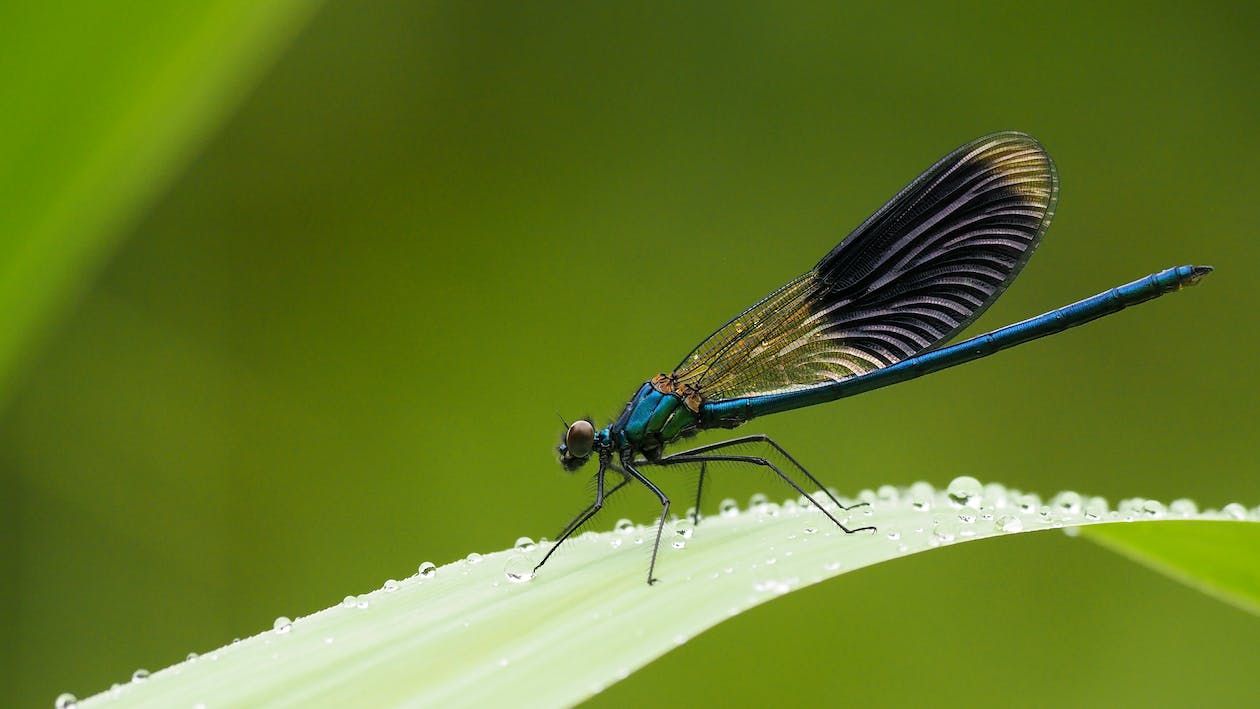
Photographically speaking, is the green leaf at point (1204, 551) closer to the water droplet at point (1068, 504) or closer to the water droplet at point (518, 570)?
the water droplet at point (1068, 504)

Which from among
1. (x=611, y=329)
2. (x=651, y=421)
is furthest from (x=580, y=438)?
(x=611, y=329)

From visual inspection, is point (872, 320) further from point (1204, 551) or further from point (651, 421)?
point (1204, 551)

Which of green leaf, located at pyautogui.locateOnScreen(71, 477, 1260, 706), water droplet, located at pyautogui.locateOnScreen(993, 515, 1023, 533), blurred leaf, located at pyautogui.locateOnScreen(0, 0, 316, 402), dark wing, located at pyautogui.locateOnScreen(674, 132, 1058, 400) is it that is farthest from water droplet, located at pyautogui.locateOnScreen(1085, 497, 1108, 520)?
blurred leaf, located at pyautogui.locateOnScreen(0, 0, 316, 402)

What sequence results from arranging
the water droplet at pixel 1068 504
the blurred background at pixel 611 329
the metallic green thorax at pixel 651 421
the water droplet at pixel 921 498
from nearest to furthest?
1. the water droplet at pixel 1068 504
2. the water droplet at pixel 921 498
3. the metallic green thorax at pixel 651 421
4. the blurred background at pixel 611 329

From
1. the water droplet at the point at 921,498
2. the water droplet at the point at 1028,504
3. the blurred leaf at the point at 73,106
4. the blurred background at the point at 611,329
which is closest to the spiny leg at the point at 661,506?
the water droplet at the point at 921,498

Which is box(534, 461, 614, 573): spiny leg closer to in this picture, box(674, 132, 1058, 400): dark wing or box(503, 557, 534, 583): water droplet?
box(503, 557, 534, 583): water droplet

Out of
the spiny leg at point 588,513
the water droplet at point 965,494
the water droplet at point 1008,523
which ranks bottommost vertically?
the water droplet at point 1008,523

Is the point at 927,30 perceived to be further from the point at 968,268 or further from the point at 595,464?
the point at 595,464
